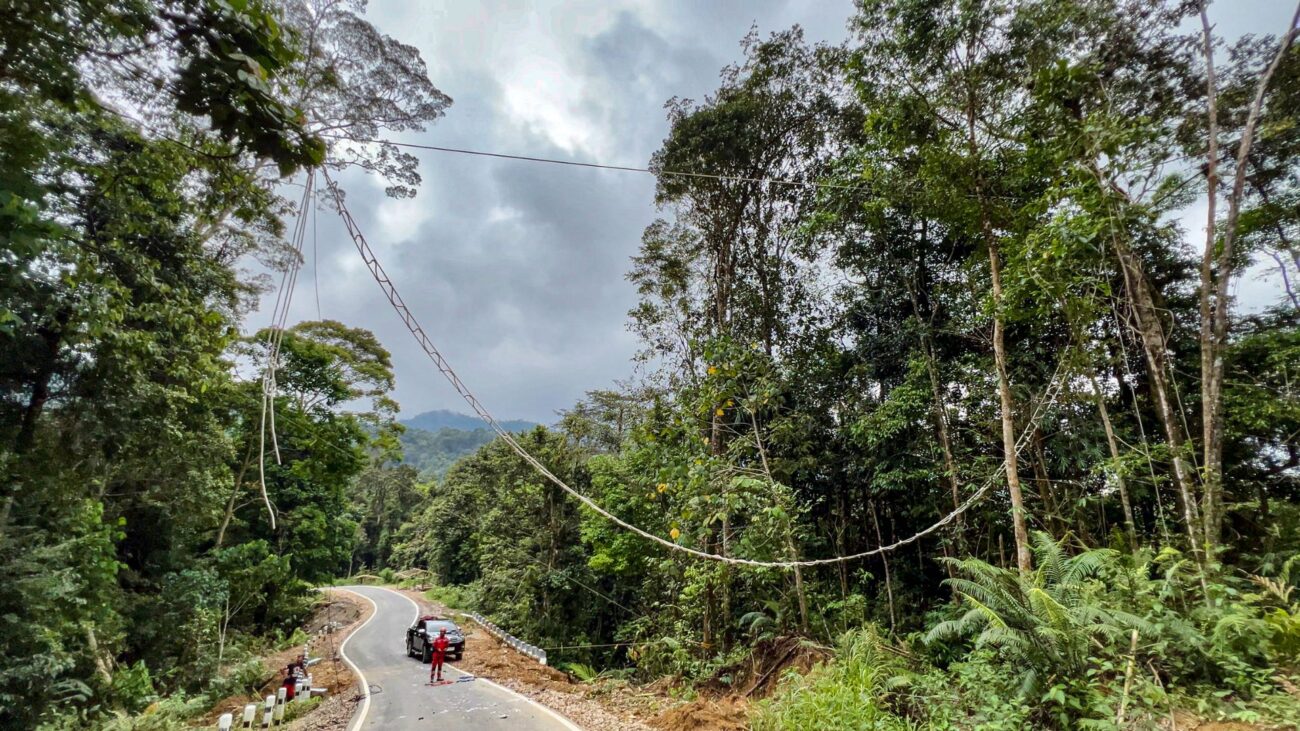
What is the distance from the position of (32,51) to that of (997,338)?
9609 mm

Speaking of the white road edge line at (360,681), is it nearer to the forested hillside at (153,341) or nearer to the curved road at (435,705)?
the curved road at (435,705)

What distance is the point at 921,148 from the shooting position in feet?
25.8

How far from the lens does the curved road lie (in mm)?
7902

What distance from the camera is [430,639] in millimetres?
14906

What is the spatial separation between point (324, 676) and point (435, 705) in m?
7.15

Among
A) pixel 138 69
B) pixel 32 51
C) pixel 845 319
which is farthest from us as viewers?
pixel 845 319

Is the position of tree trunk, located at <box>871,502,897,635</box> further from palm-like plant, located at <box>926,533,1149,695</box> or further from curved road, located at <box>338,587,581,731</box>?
curved road, located at <box>338,587,581,731</box>

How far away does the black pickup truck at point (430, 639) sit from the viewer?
45.7 ft

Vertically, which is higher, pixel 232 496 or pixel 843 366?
pixel 843 366

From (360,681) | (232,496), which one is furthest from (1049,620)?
(232,496)

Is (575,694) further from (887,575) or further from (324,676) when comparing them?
(324,676)

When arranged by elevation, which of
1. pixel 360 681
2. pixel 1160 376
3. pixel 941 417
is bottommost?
→ pixel 360 681

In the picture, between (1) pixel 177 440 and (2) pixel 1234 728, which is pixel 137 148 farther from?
(2) pixel 1234 728

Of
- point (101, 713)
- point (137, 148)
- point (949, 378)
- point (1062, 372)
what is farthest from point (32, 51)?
point (101, 713)
